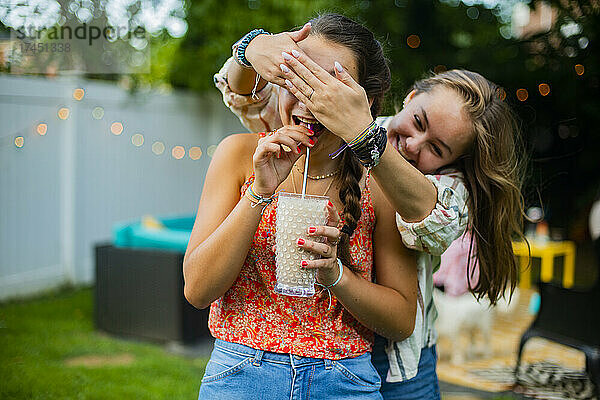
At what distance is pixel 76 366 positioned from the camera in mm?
4496

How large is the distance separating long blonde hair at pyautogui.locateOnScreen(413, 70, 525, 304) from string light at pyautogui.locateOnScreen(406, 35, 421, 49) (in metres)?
5.17

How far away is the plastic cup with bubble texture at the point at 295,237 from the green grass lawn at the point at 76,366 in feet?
9.51

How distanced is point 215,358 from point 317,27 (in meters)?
0.79

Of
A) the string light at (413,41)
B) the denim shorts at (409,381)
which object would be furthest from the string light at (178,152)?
the denim shorts at (409,381)

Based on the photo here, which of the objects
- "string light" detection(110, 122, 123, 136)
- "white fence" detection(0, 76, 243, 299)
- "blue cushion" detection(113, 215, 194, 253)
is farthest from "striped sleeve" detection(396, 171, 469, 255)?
"string light" detection(110, 122, 123, 136)

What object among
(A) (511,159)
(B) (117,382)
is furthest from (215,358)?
(B) (117,382)

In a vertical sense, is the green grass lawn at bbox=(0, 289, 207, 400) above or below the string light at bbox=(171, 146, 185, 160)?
below

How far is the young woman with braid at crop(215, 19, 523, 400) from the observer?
4.65ft

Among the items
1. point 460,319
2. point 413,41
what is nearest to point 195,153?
point 413,41

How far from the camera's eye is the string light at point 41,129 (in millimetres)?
6594

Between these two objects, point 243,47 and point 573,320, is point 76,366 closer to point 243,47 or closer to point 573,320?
point 573,320

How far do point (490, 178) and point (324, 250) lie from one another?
21.9 inches

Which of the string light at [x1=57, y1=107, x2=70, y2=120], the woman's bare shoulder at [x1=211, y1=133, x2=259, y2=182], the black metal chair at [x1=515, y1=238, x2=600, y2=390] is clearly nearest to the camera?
the woman's bare shoulder at [x1=211, y1=133, x2=259, y2=182]

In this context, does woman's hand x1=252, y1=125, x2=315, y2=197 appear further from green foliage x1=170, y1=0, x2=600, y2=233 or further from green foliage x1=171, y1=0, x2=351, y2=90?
green foliage x1=171, y1=0, x2=351, y2=90
